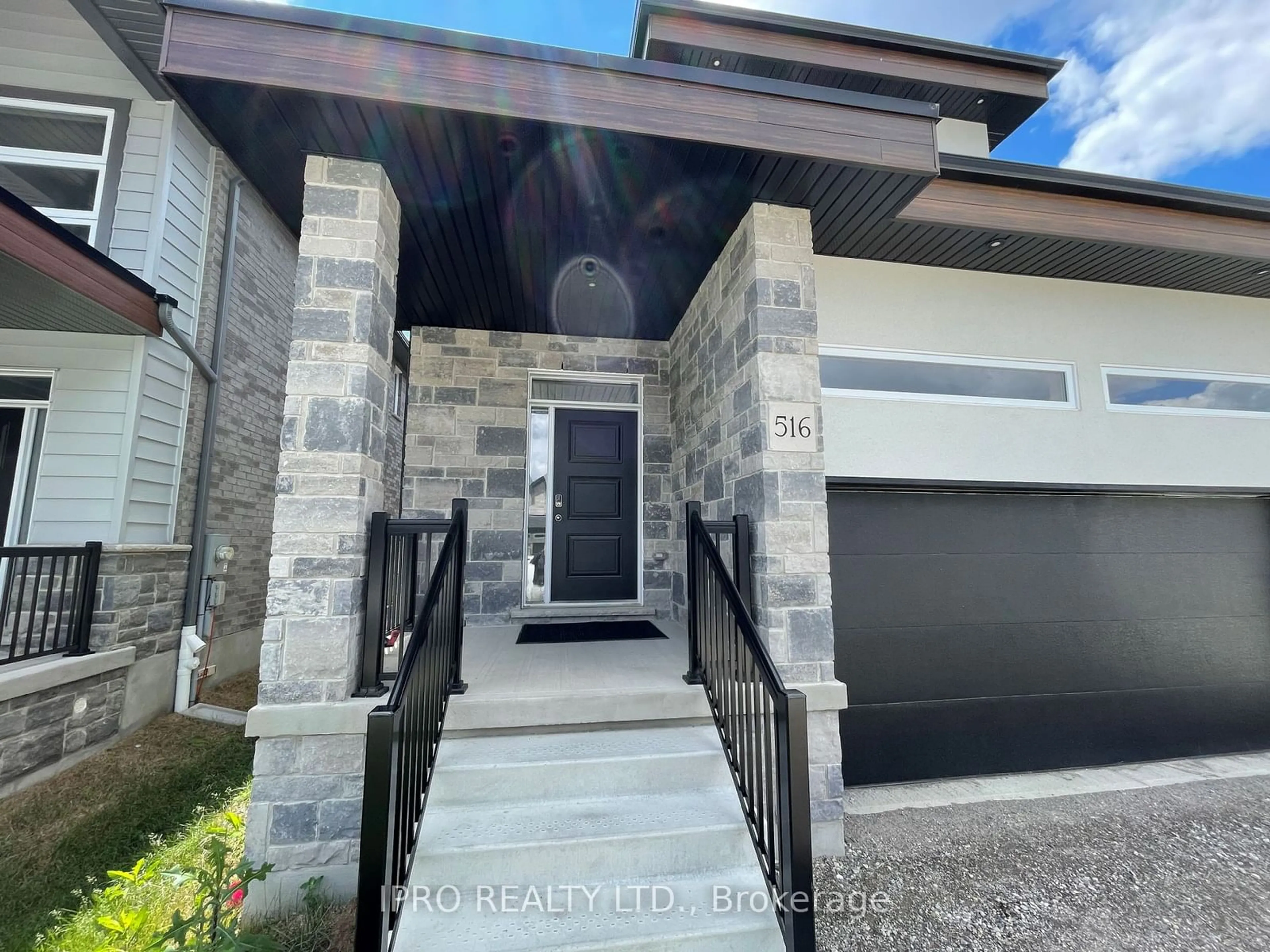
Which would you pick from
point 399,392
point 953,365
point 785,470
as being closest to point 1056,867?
point 785,470

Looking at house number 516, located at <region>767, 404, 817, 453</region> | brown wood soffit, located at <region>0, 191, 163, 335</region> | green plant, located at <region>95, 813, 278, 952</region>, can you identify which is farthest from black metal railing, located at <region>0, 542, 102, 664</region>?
house number 516, located at <region>767, 404, 817, 453</region>

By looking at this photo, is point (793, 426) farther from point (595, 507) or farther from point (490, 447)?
point (490, 447)

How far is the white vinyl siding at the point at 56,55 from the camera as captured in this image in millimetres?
4062

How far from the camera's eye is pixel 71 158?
4.17m

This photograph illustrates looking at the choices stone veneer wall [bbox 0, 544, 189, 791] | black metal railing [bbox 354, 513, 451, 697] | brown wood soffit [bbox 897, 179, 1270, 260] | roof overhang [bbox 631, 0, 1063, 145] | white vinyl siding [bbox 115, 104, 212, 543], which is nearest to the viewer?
black metal railing [bbox 354, 513, 451, 697]

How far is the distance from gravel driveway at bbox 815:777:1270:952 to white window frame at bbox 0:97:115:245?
21.6 feet

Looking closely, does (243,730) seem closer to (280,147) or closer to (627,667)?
(627,667)

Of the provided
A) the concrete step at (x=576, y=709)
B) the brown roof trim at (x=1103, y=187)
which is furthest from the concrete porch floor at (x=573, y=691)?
the brown roof trim at (x=1103, y=187)

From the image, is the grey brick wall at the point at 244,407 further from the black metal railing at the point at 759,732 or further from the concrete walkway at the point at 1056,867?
the concrete walkway at the point at 1056,867

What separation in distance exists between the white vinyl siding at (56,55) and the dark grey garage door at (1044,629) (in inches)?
253

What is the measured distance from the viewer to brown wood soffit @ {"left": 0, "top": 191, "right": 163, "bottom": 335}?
285cm

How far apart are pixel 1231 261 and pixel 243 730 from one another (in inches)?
312

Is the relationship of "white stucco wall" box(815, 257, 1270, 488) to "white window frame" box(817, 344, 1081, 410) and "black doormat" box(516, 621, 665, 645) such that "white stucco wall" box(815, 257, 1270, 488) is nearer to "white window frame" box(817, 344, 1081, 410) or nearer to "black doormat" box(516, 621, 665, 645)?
"white window frame" box(817, 344, 1081, 410)

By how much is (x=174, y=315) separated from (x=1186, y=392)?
7.67 m
